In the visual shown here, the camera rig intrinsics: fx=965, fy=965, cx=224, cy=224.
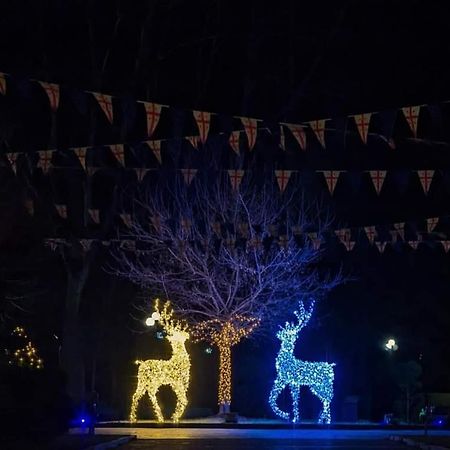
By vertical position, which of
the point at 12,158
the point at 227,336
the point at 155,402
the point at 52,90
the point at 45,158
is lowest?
the point at 155,402

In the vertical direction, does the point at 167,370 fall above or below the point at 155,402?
above

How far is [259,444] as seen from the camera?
2711 cm

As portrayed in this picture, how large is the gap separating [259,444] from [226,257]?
10.3 m

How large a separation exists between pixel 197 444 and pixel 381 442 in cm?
604

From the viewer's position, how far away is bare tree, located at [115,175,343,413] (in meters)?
36.2

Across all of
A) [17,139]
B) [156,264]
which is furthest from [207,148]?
[17,139]

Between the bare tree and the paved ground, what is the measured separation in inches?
318

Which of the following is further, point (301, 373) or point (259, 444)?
point (301, 373)

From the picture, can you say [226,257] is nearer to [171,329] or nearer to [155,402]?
[171,329]

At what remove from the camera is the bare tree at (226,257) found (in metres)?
36.2

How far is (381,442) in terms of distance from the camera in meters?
29.2

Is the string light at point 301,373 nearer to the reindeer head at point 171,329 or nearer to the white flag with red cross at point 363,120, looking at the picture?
the reindeer head at point 171,329

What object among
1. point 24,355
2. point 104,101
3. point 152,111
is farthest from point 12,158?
point 24,355

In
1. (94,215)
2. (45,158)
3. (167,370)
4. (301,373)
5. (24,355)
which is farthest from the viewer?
(94,215)
